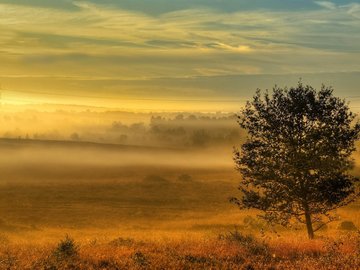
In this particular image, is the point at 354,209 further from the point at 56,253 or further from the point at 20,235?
the point at 56,253

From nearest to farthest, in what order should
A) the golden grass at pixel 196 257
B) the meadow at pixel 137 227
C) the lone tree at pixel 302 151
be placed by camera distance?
1. the golden grass at pixel 196 257
2. the meadow at pixel 137 227
3. the lone tree at pixel 302 151

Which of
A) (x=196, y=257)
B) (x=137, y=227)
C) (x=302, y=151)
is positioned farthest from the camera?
(x=137, y=227)

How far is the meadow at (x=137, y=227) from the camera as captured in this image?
17219mm

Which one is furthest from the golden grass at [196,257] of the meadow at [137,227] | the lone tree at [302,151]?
the lone tree at [302,151]

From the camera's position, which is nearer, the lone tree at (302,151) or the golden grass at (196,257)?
the golden grass at (196,257)

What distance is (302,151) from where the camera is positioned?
32.0 metres

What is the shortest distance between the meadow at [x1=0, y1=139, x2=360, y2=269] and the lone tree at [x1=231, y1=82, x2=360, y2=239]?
10.2 feet

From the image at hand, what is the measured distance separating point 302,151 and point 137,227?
3680 cm

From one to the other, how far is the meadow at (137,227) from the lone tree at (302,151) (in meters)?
3.11

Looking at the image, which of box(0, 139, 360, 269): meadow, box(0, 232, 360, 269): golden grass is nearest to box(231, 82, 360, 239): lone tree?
box(0, 139, 360, 269): meadow

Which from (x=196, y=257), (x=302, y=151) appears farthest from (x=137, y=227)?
(x=196, y=257)

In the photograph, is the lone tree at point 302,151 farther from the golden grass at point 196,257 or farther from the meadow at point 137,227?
the golden grass at point 196,257

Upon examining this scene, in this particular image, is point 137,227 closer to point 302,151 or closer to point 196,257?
point 302,151

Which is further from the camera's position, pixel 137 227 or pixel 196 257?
pixel 137 227
